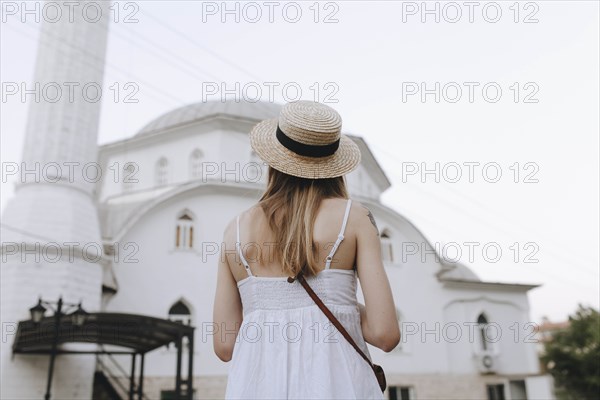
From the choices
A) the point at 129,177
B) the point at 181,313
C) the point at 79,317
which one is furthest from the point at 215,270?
the point at 79,317

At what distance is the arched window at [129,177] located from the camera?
22.3 m

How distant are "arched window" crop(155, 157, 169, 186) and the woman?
19819 millimetres

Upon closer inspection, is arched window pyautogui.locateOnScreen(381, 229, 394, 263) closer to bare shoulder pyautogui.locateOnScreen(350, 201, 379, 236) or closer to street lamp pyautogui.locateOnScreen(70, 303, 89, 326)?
street lamp pyautogui.locateOnScreen(70, 303, 89, 326)

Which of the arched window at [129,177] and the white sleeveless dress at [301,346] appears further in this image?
the arched window at [129,177]

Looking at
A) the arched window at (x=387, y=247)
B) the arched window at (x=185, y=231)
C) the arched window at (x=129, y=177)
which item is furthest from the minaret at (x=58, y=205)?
the arched window at (x=387, y=247)

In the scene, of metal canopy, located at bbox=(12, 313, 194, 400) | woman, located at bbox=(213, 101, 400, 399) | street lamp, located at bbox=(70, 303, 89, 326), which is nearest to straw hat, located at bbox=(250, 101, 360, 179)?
woman, located at bbox=(213, 101, 400, 399)

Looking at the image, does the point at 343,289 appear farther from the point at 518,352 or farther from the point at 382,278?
the point at 518,352

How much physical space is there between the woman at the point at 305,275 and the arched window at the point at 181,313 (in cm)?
1480

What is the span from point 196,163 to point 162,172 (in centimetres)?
167

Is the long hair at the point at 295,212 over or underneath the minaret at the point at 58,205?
underneath

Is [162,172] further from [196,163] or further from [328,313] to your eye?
[328,313]

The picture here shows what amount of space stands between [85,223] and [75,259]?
1222 millimetres

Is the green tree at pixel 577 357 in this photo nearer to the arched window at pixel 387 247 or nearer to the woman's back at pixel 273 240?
the arched window at pixel 387 247

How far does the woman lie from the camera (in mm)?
1916
